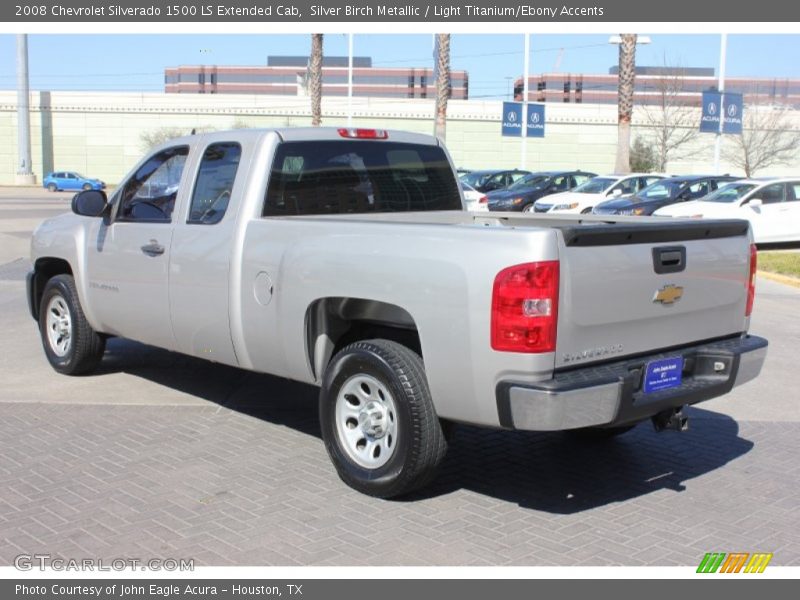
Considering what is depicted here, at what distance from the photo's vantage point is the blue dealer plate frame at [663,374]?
16.4 ft

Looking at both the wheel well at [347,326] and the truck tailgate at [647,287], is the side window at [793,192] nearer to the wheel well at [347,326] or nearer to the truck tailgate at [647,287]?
the truck tailgate at [647,287]

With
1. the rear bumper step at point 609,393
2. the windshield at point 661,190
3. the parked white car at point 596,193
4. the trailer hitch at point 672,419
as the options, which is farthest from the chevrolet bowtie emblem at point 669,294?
the parked white car at point 596,193

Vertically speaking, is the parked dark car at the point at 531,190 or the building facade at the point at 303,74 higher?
the building facade at the point at 303,74

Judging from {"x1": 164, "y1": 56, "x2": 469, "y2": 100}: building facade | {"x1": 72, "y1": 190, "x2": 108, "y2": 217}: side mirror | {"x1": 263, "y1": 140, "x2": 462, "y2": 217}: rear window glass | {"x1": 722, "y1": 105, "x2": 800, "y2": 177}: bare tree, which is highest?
{"x1": 164, "y1": 56, "x2": 469, "y2": 100}: building facade

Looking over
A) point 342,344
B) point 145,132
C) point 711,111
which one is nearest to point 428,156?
point 342,344

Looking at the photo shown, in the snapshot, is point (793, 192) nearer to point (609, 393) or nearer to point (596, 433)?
point (596, 433)

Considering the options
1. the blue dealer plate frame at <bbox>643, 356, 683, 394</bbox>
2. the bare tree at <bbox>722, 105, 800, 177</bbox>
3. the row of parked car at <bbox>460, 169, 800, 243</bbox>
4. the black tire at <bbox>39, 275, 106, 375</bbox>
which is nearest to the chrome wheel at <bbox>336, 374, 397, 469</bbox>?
the blue dealer plate frame at <bbox>643, 356, 683, 394</bbox>

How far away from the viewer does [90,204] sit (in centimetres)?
730

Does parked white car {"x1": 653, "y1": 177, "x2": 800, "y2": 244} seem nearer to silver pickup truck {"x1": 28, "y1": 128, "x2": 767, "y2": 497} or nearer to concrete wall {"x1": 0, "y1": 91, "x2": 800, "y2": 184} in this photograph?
silver pickup truck {"x1": 28, "y1": 128, "x2": 767, "y2": 497}

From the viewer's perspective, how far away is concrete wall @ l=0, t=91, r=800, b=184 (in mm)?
67250

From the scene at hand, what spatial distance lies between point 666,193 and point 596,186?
4709 mm

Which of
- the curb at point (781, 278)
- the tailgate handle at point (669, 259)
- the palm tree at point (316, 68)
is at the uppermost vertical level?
the palm tree at point (316, 68)

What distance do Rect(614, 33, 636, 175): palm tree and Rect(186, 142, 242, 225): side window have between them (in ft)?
82.5

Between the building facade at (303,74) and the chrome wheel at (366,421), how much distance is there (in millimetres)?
127728
